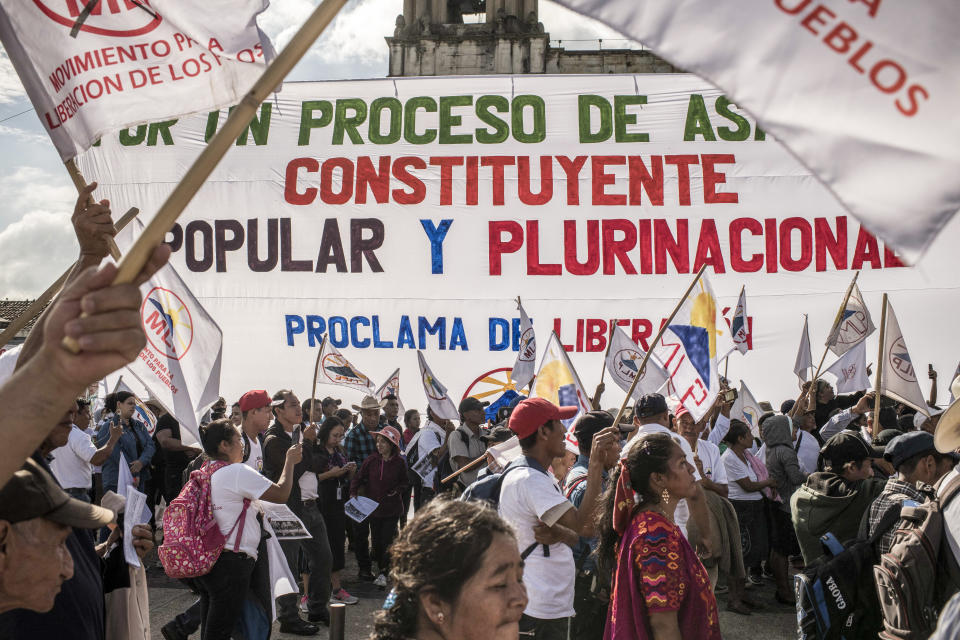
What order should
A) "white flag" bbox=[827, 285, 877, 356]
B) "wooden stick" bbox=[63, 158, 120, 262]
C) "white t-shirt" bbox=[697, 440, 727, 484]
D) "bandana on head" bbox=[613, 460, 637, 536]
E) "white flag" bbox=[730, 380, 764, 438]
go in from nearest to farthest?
"wooden stick" bbox=[63, 158, 120, 262], "bandana on head" bbox=[613, 460, 637, 536], "white t-shirt" bbox=[697, 440, 727, 484], "white flag" bbox=[827, 285, 877, 356], "white flag" bbox=[730, 380, 764, 438]

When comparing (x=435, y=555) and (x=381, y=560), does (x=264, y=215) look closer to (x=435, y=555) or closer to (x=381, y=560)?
(x=381, y=560)

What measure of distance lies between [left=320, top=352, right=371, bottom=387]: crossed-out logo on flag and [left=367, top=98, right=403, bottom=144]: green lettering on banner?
211 cm

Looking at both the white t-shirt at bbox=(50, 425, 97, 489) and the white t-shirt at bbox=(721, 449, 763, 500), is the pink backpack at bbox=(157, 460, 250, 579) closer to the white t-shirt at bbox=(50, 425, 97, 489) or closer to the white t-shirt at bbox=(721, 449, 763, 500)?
the white t-shirt at bbox=(50, 425, 97, 489)

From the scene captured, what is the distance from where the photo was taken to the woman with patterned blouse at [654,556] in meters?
3.28

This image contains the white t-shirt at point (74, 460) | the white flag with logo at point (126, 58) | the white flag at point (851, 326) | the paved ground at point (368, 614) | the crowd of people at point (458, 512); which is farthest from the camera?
the white flag at point (851, 326)

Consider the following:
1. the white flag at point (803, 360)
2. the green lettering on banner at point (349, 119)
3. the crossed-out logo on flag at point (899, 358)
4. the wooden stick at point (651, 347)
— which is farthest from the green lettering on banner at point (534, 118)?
the crossed-out logo on flag at point (899, 358)

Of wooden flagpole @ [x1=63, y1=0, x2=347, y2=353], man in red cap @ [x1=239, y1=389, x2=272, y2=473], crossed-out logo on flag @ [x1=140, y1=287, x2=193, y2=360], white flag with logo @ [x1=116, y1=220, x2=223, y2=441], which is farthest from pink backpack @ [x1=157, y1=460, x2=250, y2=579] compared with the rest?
wooden flagpole @ [x1=63, y1=0, x2=347, y2=353]

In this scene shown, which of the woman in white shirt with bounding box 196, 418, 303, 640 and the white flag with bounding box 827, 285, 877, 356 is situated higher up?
the white flag with bounding box 827, 285, 877, 356

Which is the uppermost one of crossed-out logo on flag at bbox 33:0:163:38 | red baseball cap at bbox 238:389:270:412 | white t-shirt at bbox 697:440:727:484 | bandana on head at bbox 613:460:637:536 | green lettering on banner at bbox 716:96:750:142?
green lettering on banner at bbox 716:96:750:142

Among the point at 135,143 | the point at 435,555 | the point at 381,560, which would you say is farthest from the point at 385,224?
the point at 435,555

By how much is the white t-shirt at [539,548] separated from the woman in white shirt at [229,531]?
5.66 feet

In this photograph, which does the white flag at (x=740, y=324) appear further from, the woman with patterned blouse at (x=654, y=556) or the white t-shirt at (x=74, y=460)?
the white t-shirt at (x=74, y=460)

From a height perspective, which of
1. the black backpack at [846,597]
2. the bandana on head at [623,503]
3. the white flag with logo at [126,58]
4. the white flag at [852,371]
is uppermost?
the white flag with logo at [126,58]

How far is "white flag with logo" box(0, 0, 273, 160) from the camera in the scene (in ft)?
10.7
